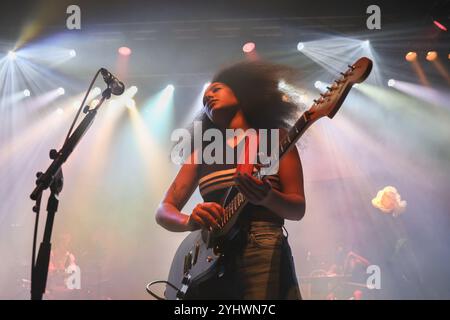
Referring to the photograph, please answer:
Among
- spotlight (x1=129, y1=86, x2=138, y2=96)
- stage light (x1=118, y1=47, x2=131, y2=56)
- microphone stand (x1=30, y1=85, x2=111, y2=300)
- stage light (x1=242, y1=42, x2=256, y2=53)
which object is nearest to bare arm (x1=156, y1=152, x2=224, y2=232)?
microphone stand (x1=30, y1=85, x2=111, y2=300)

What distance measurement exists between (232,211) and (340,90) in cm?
69

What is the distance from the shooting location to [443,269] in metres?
6.54

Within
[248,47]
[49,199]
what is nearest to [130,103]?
[248,47]

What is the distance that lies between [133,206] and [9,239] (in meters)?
2.06

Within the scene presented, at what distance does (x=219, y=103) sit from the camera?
2.32 metres

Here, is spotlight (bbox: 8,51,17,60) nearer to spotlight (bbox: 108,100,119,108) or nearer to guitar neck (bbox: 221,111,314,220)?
spotlight (bbox: 108,100,119,108)

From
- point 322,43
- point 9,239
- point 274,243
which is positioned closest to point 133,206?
point 9,239

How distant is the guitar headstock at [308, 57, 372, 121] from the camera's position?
181cm

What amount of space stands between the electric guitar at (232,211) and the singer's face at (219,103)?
497 millimetres

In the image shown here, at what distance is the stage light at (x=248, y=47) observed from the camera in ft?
20.4

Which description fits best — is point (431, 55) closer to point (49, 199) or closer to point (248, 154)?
point (248, 154)

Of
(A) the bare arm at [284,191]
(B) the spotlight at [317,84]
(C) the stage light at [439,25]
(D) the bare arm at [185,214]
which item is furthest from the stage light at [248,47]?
(A) the bare arm at [284,191]

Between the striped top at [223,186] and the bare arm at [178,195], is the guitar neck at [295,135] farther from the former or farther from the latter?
the bare arm at [178,195]
